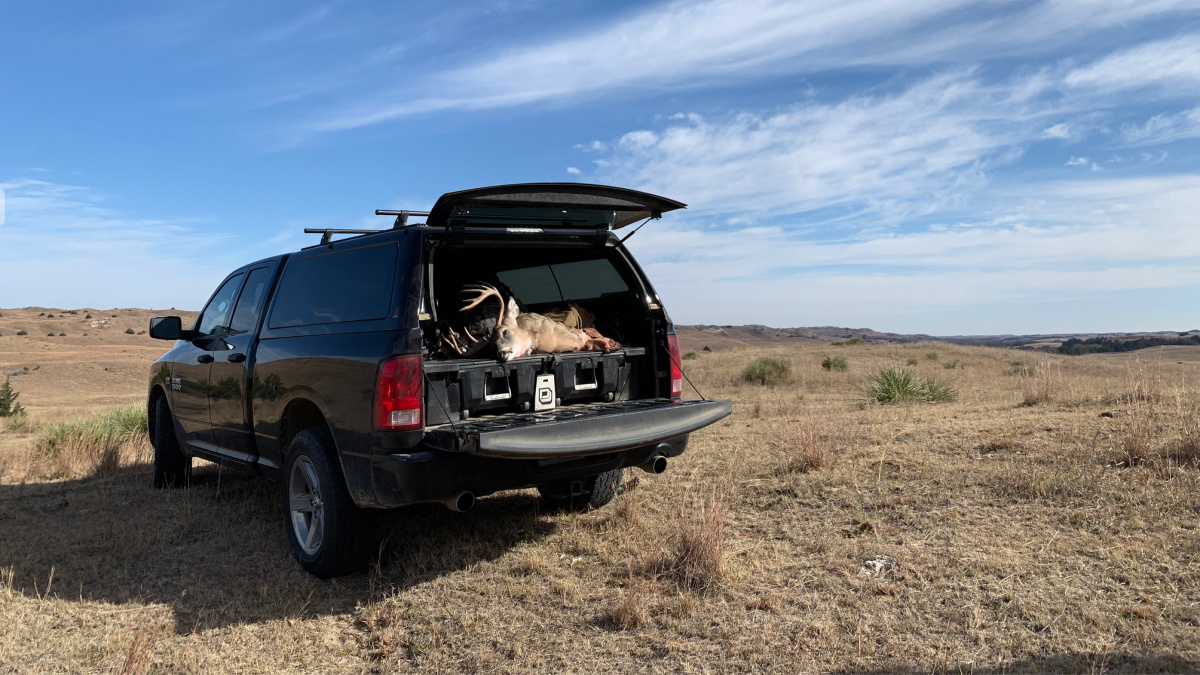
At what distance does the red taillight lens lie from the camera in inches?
164

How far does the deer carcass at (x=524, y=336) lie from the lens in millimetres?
4832

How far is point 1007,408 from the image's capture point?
29.8 feet

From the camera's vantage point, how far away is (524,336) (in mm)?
4965

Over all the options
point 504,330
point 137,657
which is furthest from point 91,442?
point 504,330

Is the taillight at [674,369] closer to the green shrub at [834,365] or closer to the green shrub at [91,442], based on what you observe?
the green shrub at [91,442]

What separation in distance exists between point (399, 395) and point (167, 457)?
4.33 meters

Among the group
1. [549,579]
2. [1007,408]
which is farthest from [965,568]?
[1007,408]

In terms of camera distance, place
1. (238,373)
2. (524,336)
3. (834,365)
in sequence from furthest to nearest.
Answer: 1. (834,365)
2. (238,373)
3. (524,336)

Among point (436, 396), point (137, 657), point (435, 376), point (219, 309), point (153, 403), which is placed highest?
point (219, 309)

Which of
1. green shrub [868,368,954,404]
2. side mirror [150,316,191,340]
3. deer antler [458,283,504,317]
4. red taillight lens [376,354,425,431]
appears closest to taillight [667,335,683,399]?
deer antler [458,283,504,317]

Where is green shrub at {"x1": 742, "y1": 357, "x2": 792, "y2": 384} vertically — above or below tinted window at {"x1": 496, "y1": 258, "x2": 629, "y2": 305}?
below

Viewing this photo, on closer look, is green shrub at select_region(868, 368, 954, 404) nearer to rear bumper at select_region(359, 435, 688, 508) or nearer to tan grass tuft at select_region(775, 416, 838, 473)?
tan grass tuft at select_region(775, 416, 838, 473)

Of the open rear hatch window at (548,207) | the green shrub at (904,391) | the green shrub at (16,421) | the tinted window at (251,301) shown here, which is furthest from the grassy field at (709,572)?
the green shrub at (16,421)

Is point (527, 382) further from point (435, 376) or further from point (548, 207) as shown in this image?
point (548, 207)
